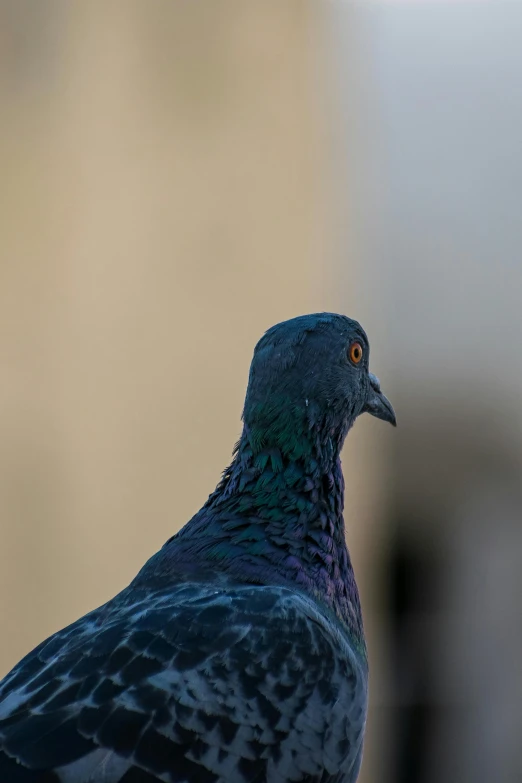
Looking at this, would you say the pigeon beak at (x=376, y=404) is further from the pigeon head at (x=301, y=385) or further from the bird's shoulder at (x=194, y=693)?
the bird's shoulder at (x=194, y=693)

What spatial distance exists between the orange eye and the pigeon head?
1cm

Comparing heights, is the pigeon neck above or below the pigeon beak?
below

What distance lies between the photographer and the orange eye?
2.97m

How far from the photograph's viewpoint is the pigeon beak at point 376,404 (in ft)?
10.3

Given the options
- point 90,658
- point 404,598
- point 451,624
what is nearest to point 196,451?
point 404,598

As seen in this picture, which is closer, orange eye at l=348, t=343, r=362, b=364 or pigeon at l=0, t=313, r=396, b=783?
pigeon at l=0, t=313, r=396, b=783

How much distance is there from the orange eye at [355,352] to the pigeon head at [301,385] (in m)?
0.01

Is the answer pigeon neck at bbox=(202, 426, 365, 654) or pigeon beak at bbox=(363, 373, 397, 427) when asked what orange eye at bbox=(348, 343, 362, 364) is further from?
pigeon neck at bbox=(202, 426, 365, 654)

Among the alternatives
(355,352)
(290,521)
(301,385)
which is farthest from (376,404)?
(290,521)

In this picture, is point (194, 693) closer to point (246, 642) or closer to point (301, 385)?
point (246, 642)

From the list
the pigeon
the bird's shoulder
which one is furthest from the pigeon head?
the bird's shoulder

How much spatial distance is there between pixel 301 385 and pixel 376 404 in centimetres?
47

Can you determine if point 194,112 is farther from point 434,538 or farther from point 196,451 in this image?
point 434,538

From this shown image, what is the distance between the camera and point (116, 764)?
192cm
